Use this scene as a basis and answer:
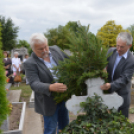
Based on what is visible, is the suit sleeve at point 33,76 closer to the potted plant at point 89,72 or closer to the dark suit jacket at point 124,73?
the potted plant at point 89,72

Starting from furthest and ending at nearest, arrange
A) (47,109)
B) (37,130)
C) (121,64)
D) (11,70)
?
(11,70) → (37,130) → (121,64) → (47,109)

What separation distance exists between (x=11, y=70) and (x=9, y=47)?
23.4m

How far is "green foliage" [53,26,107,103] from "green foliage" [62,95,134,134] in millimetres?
251

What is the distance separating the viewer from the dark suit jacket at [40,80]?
177 centimetres

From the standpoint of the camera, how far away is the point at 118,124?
138 cm

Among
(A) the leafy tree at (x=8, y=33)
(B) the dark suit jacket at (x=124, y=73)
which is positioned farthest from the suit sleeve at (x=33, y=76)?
(A) the leafy tree at (x=8, y=33)

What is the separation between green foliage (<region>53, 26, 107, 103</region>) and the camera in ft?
4.85

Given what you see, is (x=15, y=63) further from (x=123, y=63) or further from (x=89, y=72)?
(x=89, y=72)

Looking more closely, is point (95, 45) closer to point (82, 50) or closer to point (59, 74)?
point (82, 50)

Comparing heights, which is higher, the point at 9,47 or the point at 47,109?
the point at 9,47

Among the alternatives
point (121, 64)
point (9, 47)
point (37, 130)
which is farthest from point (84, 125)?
point (9, 47)

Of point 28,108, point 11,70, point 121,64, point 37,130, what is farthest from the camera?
point 11,70

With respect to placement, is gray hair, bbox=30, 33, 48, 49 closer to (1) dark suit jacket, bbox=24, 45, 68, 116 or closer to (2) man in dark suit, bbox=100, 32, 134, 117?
(1) dark suit jacket, bbox=24, 45, 68, 116

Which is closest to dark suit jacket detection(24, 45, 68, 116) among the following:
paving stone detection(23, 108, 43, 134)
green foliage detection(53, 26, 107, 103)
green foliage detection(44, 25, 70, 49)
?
green foliage detection(53, 26, 107, 103)
